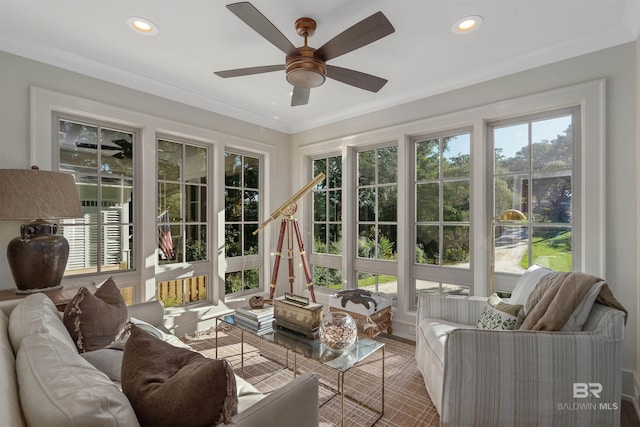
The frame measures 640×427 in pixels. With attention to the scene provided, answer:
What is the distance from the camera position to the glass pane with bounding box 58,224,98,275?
2.63 m

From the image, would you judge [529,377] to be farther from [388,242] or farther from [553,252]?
[388,242]

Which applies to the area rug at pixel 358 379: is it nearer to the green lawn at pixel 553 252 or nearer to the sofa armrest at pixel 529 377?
the sofa armrest at pixel 529 377

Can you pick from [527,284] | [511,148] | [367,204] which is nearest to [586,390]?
[527,284]

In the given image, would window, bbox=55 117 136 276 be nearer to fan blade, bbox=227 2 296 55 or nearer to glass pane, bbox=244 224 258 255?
glass pane, bbox=244 224 258 255

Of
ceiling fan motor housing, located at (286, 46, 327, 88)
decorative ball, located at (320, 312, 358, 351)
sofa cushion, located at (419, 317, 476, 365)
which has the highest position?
ceiling fan motor housing, located at (286, 46, 327, 88)

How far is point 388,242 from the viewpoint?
3504mm

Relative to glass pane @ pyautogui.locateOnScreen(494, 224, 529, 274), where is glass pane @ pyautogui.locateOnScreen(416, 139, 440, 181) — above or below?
above

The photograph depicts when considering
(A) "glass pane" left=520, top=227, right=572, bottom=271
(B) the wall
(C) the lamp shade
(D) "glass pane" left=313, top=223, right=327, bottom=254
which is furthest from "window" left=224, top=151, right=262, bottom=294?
(B) the wall

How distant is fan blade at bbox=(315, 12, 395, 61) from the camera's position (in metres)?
1.52

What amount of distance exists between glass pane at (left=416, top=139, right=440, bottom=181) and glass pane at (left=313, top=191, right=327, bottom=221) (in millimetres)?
1258

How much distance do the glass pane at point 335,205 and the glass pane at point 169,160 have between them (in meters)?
1.79

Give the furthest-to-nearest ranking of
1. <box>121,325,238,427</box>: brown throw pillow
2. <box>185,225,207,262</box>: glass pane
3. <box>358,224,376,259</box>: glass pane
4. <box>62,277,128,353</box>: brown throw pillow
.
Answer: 1. <box>358,224,376,259</box>: glass pane
2. <box>185,225,207,262</box>: glass pane
3. <box>62,277,128,353</box>: brown throw pillow
4. <box>121,325,238,427</box>: brown throw pillow

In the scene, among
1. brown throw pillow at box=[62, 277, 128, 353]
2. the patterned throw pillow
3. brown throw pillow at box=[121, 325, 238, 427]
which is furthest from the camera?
the patterned throw pillow

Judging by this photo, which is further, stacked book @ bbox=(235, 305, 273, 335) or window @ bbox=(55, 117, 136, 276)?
window @ bbox=(55, 117, 136, 276)
